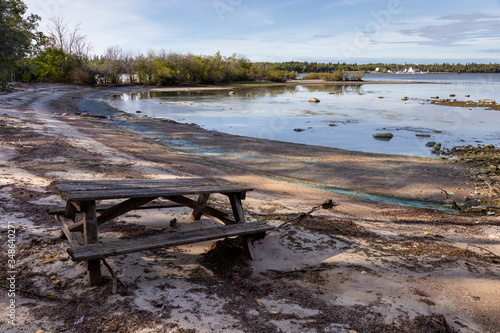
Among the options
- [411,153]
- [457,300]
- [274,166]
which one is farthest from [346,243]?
[411,153]

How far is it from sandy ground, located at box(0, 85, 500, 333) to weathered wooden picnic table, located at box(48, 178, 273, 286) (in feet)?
0.88

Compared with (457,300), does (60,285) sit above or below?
above

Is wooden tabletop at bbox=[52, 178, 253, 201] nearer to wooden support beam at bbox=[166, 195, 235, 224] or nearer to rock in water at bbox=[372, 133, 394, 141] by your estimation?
wooden support beam at bbox=[166, 195, 235, 224]

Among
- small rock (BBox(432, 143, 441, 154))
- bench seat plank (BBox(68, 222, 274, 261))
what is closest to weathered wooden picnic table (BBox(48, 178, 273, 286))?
bench seat plank (BBox(68, 222, 274, 261))

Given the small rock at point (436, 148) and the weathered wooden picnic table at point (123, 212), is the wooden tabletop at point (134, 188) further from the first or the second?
the small rock at point (436, 148)

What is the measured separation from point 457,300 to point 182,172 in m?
6.93

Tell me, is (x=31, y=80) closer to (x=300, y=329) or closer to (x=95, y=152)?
(x=95, y=152)

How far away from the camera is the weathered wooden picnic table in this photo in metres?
3.23

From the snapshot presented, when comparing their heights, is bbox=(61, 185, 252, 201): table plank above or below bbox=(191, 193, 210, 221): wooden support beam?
above

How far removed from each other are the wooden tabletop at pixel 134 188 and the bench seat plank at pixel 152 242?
46cm

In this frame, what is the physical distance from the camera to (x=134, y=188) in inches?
152

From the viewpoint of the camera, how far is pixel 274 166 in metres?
11.3

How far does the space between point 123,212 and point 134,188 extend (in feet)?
1.17

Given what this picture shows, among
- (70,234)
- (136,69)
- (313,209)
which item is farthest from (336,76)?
(70,234)
